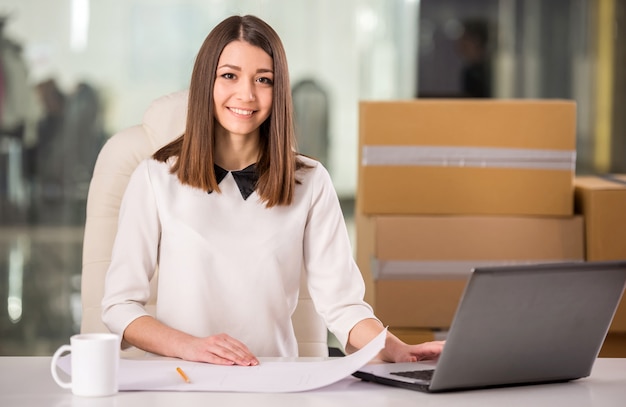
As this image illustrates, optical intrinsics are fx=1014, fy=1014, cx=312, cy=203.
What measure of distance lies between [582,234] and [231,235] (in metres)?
1.29

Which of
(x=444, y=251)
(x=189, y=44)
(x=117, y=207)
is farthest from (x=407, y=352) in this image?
(x=189, y=44)

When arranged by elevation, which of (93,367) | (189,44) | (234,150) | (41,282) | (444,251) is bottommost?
(41,282)

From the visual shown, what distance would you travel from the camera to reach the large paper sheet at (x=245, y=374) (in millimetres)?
1313

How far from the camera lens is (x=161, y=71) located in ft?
14.5

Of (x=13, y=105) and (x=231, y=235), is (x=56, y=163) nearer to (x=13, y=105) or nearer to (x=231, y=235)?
(x=13, y=105)

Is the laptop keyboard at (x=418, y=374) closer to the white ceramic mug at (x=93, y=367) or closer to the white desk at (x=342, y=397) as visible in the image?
the white desk at (x=342, y=397)

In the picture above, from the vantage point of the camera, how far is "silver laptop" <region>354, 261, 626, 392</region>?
1.22 meters

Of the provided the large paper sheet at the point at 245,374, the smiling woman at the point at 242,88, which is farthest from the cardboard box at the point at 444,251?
the large paper sheet at the point at 245,374

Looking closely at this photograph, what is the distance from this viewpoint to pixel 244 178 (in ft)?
6.00

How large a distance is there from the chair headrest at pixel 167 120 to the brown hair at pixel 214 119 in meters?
0.17

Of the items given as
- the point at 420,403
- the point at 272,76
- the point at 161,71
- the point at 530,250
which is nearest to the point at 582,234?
the point at 530,250

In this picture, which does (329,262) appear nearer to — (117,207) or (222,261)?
(222,261)

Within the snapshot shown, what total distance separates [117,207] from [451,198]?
1.09 m

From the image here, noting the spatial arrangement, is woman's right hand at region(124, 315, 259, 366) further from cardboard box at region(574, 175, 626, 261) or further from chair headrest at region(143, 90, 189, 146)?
cardboard box at region(574, 175, 626, 261)
